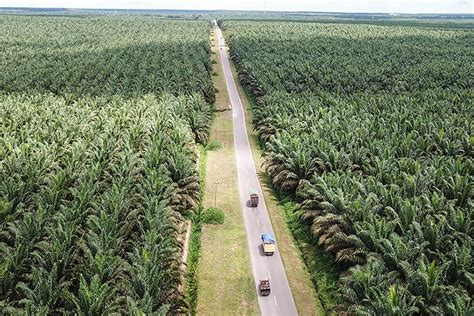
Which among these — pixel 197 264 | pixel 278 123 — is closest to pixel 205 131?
pixel 278 123

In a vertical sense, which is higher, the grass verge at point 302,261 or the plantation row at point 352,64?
the plantation row at point 352,64

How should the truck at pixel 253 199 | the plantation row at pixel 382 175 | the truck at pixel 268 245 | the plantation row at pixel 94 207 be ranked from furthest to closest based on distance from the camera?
the truck at pixel 253 199 < the truck at pixel 268 245 < the plantation row at pixel 382 175 < the plantation row at pixel 94 207

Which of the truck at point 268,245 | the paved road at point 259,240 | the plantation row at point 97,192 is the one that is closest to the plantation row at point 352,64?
the plantation row at point 97,192

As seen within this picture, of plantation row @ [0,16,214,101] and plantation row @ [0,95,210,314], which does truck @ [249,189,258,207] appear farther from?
plantation row @ [0,16,214,101]

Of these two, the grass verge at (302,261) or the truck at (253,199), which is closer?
the grass verge at (302,261)

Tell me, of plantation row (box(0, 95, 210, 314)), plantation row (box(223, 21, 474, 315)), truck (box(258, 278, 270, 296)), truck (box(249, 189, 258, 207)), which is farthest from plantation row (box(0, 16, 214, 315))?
plantation row (box(223, 21, 474, 315))

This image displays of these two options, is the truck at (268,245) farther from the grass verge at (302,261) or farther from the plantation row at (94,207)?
the plantation row at (94,207)
